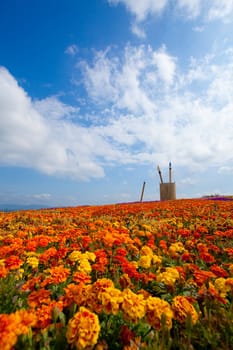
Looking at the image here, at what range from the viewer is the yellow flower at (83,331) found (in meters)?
1.51

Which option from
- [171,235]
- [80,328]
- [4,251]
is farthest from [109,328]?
[171,235]

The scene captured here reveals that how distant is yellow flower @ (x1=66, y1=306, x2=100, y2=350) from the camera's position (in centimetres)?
151

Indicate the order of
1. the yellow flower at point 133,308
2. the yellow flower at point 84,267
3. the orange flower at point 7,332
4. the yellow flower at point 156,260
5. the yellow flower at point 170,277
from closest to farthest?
the orange flower at point 7,332
the yellow flower at point 133,308
the yellow flower at point 170,277
the yellow flower at point 84,267
the yellow flower at point 156,260

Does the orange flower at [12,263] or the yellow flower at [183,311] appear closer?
the yellow flower at [183,311]

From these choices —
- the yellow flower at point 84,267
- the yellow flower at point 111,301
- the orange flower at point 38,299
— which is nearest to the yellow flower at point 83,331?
the yellow flower at point 111,301

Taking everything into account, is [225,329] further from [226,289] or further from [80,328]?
[80,328]

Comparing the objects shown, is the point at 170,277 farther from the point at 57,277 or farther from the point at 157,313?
the point at 57,277

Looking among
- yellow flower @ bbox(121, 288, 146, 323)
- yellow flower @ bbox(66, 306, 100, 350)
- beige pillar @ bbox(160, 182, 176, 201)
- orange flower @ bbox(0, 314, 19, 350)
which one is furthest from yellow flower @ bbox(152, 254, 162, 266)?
beige pillar @ bbox(160, 182, 176, 201)

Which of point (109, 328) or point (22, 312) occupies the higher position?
point (22, 312)

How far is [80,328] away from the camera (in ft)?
5.01

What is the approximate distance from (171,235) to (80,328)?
13.0 ft

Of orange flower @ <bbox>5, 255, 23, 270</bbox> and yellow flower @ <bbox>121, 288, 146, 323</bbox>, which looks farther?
orange flower @ <bbox>5, 255, 23, 270</bbox>

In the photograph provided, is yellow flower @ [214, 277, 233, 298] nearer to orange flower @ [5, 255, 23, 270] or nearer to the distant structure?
orange flower @ [5, 255, 23, 270]

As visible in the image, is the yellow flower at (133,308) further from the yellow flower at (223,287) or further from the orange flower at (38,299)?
the yellow flower at (223,287)
